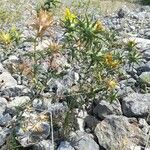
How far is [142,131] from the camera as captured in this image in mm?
3822

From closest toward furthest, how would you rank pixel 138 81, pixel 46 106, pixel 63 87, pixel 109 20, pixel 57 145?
1. pixel 57 145
2. pixel 46 106
3. pixel 63 87
4. pixel 138 81
5. pixel 109 20

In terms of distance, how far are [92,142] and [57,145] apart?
0.28 meters

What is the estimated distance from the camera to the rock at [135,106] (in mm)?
4016

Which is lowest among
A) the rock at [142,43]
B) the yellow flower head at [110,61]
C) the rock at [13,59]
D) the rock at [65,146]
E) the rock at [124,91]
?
the rock at [65,146]

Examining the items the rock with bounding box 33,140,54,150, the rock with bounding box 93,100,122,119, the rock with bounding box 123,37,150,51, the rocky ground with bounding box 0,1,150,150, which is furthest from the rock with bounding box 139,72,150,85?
the rock with bounding box 33,140,54,150

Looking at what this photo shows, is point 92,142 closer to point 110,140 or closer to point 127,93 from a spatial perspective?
point 110,140

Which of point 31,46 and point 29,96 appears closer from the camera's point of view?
point 29,96

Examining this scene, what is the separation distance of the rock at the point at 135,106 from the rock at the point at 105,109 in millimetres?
Result: 77

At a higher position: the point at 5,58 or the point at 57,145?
the point at 5,58

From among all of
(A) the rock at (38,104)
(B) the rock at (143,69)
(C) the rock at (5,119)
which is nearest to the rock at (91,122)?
(A) the rock at (38,104)

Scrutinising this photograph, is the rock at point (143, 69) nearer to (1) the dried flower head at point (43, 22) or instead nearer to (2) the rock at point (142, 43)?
(2) the rock at point (142, 43)

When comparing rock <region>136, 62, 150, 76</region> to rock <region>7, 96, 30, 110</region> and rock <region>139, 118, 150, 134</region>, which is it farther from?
rock <region>7, 96, 30, 110</region>

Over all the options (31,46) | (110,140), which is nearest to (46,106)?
(110,140)

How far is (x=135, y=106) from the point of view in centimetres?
404
